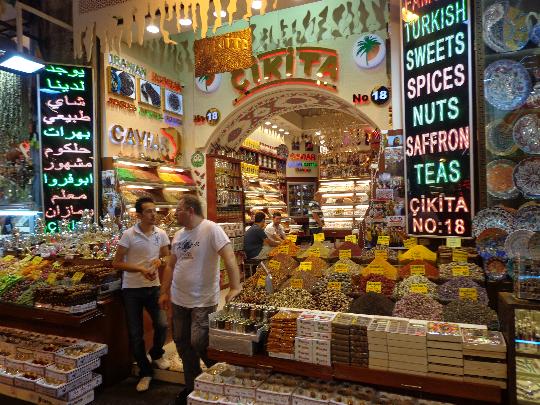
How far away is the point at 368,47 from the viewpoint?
23.6 feet

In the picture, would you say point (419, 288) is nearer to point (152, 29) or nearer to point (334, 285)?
point (334, 285)

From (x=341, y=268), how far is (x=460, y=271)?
0.96 meters

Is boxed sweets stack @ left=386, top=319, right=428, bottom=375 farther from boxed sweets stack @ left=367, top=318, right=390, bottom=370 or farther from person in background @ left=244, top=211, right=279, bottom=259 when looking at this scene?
person in background @ left=244, top=211, right=279, bottom=259

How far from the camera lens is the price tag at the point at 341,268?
3.68 metres

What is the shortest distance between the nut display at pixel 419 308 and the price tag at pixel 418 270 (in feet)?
1.81

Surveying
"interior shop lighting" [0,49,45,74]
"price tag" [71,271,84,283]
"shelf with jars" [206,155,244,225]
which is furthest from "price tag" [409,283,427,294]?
"shelf with jars" [206,155,244,225]

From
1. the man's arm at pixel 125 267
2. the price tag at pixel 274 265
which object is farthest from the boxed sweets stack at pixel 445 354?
the man's arm at pixel 125 267

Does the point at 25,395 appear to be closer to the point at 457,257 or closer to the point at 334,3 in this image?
the point at 457,257

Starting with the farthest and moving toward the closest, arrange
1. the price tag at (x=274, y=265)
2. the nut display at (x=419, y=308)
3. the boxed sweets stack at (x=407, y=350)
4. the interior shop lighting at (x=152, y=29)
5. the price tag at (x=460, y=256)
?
1. the interior shop lighting at (x=152, y=29)
2. the price tag at (x=274, y=265)
3. the price tag at (x=460, y=256)
4. the nut display at (x=419, y=308)
5. the boxed sweets stack at (x=407, y=350)

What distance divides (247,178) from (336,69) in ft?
12.0

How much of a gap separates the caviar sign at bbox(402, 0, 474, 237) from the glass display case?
24 cm

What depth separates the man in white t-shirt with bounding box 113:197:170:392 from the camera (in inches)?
148

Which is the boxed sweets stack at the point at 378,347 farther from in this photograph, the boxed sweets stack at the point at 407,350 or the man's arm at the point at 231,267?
the man's arm at the point at 231,267

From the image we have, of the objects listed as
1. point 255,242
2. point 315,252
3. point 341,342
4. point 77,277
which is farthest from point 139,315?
point 255,242
